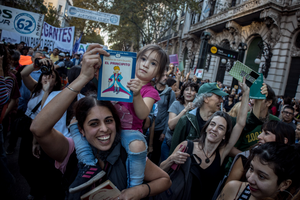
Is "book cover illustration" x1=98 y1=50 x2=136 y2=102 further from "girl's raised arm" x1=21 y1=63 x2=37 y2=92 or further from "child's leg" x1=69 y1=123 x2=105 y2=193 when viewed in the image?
"girl's raised arm" x1=21 y1=63 x2=37 y2=92

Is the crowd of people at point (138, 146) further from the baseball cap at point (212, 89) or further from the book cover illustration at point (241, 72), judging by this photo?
the book cover illustration at point (241, 72)

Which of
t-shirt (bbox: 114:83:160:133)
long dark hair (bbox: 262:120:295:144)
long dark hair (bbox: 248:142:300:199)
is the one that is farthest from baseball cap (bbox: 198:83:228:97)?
t-shirt (bbox: 114:83:160:133)

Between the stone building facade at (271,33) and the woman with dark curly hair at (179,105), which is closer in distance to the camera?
the woman with dark curly hair at (179,105)

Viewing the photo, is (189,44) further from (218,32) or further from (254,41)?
(254,41)

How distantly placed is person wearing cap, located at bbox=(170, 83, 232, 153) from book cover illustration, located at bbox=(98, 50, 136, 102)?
1.55 meters

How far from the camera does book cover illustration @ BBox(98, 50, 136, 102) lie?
130 cm

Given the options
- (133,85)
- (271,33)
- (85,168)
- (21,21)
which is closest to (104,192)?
(85,168)

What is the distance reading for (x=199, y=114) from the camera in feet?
9.91

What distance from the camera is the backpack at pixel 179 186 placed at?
6.13 feet

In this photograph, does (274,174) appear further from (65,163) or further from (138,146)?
(65,163)

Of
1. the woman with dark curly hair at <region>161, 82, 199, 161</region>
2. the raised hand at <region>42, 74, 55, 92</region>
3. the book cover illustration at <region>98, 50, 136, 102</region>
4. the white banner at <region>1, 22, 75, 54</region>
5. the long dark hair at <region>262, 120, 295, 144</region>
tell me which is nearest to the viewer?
the book cover illustration at <region>98, 50, 136, 102</region>

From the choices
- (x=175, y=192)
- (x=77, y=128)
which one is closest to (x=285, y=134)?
(x=175, y=192)

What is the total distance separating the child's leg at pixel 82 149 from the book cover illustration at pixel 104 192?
17 centimetres

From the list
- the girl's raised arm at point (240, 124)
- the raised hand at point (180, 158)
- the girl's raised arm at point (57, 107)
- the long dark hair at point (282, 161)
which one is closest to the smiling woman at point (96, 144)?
the girl's raised arm at point (57, 107)
